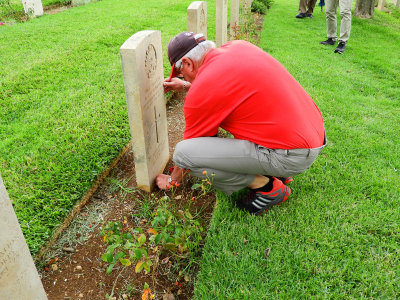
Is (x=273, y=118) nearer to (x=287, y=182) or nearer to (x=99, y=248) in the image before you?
(x=287, y=182)

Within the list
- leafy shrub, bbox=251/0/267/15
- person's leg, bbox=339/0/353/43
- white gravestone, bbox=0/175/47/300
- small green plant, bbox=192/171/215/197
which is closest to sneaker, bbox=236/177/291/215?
small green plant, bbox=192/171/215/197

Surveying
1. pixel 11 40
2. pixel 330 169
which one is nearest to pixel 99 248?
pixel 330 169

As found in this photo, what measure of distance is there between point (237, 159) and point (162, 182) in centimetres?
84

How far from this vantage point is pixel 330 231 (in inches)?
90.5

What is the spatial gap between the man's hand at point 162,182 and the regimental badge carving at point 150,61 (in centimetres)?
92

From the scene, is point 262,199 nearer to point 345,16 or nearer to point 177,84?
point 177,84

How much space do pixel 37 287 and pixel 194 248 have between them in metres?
1.00

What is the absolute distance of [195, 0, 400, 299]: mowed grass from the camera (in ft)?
6.32

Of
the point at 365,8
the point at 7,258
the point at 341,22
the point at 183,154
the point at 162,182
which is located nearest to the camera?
the point at 7,258

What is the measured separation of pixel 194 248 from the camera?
2213 millimetres

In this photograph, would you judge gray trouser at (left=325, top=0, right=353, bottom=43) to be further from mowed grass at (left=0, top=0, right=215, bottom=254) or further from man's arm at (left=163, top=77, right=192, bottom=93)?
man's arm at (left=163, top=77, right=192, bottom=93)

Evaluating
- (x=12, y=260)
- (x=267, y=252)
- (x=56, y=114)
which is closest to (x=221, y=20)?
(x=56, y=114)

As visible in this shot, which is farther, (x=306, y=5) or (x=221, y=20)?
(x=306, y=5)

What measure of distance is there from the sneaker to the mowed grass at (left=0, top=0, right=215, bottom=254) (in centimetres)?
136
